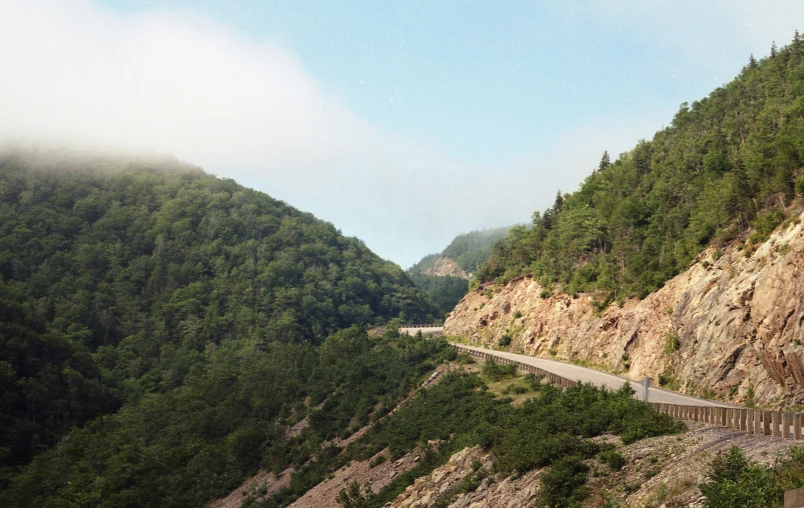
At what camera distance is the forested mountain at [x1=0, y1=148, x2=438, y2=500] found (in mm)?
84688

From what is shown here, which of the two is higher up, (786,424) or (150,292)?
(786,424)

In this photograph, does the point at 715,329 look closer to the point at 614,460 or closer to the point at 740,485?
the point at 614,460

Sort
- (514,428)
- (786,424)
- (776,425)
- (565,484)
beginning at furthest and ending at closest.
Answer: (514,428)
(565,484)
(776,425)
(786,424)

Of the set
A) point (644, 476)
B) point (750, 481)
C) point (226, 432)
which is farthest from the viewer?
point (226, 432)

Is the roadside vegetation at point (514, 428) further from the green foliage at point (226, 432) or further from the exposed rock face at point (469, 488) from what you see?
the green foliage at point (226, 432)

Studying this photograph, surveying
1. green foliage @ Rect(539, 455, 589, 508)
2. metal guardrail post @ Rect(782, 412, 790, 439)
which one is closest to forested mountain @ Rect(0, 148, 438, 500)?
green foliage @ Rect(539, 455, 589, 508)

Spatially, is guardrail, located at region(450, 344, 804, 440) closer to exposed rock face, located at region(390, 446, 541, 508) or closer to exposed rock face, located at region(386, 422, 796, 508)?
exposed rock face, located at region(386, 422, 796, 508)

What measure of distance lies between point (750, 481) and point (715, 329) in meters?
27.2

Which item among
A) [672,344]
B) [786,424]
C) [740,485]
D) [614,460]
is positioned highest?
[672,344]

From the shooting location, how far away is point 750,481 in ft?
51.2

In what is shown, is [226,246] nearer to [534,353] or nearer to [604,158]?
[604,158]

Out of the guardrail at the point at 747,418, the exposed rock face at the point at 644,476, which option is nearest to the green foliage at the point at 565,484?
the exposed rock face at the point at 644,476

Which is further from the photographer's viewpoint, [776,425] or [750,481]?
[776,425]

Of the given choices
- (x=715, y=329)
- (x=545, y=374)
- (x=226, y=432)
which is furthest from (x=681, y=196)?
(x=226, y=432)
